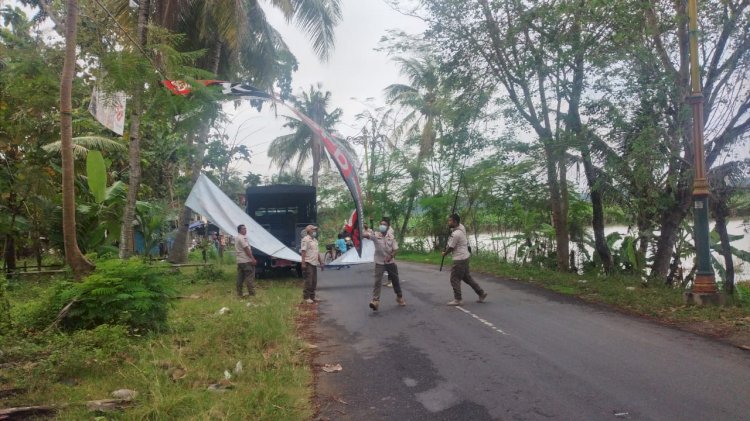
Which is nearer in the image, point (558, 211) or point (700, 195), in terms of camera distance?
point (700, 195)

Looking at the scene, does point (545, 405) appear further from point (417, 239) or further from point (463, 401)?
point (417, 239)

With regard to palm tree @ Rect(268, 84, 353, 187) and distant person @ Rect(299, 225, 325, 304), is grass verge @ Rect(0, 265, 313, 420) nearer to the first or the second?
distant person @ Rect(299, 225, 325, 304)

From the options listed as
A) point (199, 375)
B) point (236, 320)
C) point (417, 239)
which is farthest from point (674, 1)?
point (417, 239)

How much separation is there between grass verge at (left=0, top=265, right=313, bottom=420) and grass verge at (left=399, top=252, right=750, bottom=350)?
569 cm

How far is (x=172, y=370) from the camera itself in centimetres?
591

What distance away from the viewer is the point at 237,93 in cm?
1356

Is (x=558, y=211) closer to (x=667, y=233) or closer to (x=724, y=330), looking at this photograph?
(x=667, y=233)

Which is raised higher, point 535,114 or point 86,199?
point 535,114

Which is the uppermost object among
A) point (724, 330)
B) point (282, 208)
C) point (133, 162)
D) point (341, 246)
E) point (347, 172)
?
point (347, 172)

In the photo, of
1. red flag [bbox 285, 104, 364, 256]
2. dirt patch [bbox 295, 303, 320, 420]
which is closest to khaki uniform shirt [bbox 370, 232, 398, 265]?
dirt patch [bbox 295, 303, 320, 420]

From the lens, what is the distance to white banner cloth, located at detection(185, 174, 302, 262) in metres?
14.0

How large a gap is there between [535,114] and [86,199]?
12533mm

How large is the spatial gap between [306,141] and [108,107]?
113ft

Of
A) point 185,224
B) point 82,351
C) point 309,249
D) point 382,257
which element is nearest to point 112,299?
point 82,351
